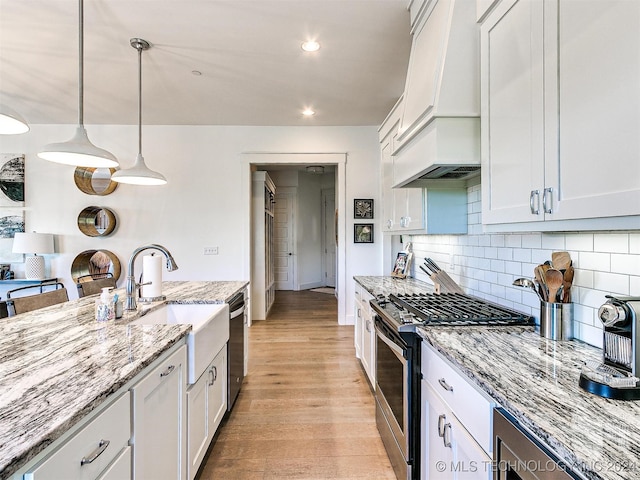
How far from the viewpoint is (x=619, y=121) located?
0.82 m

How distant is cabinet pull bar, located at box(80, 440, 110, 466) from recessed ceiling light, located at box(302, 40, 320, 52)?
9.31 feet

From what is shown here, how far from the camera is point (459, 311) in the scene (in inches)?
66.1

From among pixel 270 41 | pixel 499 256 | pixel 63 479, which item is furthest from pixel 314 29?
pixel 63 479

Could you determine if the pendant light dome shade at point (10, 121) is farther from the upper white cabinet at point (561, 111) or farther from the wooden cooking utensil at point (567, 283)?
the wooden cooking utensil at point (567, 283)

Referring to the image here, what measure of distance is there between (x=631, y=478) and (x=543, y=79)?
1101 mm

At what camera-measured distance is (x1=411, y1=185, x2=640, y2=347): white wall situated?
1.15 metres

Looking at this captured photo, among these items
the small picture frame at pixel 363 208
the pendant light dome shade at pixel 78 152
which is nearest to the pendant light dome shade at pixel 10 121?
the pendant light dome shade at pixel 78 152

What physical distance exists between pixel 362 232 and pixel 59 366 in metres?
4.00

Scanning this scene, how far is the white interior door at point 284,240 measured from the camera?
7.70 meters

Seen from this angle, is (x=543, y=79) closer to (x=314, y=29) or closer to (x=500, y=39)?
(x=500, y=39)

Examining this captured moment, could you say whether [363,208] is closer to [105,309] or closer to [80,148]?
[80,148]

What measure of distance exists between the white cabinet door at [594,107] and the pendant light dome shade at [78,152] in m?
2.19

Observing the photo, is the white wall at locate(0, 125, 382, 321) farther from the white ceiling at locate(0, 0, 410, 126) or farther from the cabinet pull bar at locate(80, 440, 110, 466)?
the cabinet pull bar at locate(80, 440, 110, 466)

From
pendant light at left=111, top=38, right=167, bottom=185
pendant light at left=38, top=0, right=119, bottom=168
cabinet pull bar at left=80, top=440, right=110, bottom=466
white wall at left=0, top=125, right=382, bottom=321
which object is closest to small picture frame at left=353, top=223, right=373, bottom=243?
white wall at left=0, top=125, right=382, bottom=321
